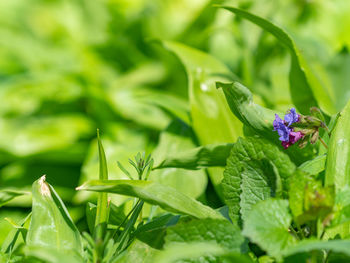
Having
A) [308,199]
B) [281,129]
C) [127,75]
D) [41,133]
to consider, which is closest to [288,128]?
[281,129]

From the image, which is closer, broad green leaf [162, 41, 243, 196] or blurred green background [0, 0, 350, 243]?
broad green leaf [162, 41, 243, 196]

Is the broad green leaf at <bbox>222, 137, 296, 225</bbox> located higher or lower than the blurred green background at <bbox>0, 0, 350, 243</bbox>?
higher

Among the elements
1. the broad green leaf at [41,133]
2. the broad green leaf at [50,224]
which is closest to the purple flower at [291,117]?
the broad green leaf at [50,224]

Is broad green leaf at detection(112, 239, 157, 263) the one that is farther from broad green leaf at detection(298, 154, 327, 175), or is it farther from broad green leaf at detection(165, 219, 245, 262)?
broad green leaf at detection(298, 154, 327, 175)

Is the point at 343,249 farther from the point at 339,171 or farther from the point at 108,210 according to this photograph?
the point at 108,210

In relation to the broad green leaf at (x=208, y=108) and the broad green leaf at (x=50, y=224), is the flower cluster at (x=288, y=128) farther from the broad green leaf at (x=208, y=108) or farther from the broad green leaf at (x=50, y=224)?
the broad green leaf at (x=50, y=224)

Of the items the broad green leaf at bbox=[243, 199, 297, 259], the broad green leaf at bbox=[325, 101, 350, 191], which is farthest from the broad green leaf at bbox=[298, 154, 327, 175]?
the broad green leaf at bbox=[243, 199, 297, 259]
